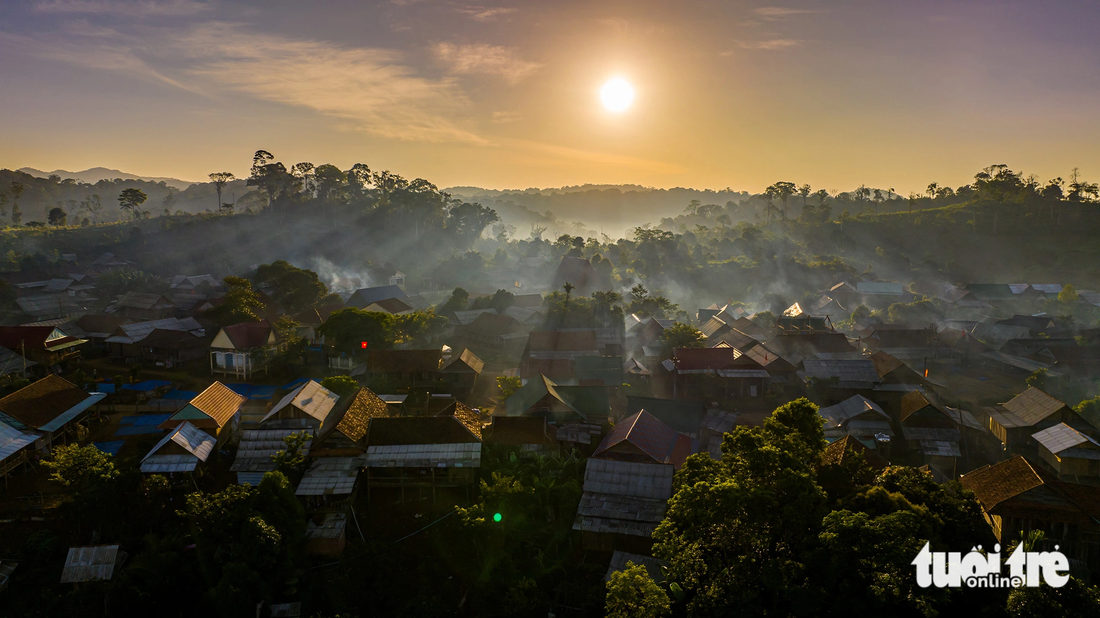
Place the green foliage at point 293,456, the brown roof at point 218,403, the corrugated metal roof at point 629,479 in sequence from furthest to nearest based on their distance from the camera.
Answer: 1. the brown roof at point 218,403
2. the green foliage at point 293,456
3. the corrugated metal roof at point 629,479

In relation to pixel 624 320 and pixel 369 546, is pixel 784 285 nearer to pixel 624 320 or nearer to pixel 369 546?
pixel 624 320

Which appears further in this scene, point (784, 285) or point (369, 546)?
point (784, 285)

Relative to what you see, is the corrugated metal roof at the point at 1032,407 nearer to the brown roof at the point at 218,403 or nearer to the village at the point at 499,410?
the village at the point at 499,410

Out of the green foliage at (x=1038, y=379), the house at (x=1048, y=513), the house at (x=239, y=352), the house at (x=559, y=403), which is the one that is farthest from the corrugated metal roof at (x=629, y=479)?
the green foliage at (x=1038, y=379)

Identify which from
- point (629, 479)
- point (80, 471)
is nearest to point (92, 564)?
point (80, 471)

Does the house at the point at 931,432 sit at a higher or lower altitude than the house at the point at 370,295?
lower

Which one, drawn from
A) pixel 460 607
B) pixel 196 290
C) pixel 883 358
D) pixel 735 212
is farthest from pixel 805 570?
pixel 735 212
